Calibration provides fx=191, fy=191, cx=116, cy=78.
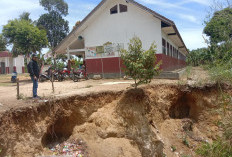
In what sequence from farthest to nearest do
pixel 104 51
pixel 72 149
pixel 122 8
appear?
1. pixel 104 51
2. pixel 122 8
3. pixel 72 149

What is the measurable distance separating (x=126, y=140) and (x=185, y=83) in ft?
12.6

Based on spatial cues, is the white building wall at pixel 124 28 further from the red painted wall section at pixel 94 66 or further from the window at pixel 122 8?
the red painted wall section at pixel 94 66

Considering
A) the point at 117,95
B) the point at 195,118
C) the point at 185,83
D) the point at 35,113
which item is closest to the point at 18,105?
the point at 35,113

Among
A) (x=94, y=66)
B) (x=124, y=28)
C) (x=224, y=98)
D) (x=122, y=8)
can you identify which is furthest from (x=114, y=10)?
(x=224, y=98)

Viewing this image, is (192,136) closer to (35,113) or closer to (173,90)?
(173,90)

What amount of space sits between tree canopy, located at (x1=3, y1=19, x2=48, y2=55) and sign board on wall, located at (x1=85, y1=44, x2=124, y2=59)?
6.73 meters

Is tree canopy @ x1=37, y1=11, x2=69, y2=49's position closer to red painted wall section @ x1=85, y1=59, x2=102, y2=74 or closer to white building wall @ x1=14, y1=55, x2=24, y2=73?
white building wall @ x1=14, y1=55, x2=24, y2=73

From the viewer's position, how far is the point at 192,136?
8164 mm

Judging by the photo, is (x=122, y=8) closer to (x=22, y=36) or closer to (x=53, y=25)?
(x=22, y=36)

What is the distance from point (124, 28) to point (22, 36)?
32.1 ft

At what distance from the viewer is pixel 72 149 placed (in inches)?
243

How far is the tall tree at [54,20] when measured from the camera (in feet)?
95.9

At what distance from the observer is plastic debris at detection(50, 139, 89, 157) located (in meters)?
6.02

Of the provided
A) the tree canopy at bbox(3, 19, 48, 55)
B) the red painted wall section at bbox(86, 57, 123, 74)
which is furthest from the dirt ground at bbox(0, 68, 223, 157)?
the tree canopy at bbox(3, 19, 48, 55)
